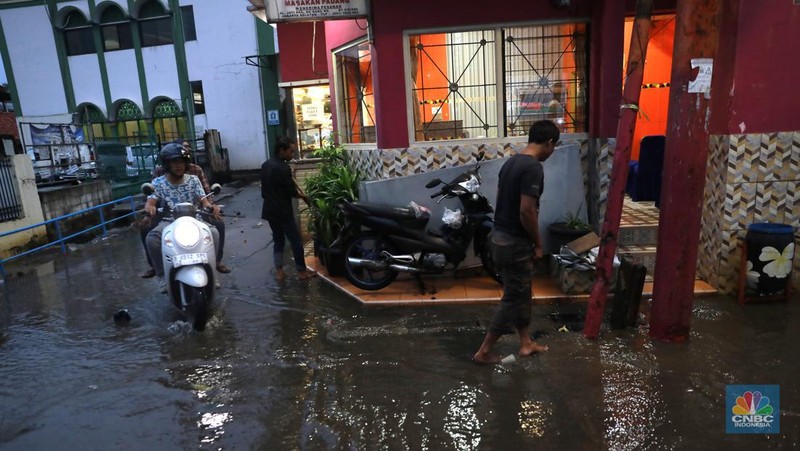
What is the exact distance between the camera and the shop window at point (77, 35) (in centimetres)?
2206

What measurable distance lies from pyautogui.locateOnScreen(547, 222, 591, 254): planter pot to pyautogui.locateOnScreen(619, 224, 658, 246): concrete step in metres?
0.73

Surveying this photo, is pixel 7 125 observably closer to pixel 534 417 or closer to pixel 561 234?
pixel 561 234

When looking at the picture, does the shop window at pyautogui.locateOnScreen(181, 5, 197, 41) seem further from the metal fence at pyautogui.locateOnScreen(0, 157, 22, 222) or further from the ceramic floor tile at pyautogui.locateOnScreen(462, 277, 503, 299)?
the ceramic floor tile at pyautogui.locateOnScreen(462, 277, 503, 299)

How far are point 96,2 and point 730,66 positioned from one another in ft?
80.2

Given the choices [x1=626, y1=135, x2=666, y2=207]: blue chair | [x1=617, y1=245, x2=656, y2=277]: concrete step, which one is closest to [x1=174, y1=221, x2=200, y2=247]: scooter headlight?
[x1=617, y1=245, x2=656, y2=277]: concrete step

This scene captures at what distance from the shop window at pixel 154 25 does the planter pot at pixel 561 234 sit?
20598mm

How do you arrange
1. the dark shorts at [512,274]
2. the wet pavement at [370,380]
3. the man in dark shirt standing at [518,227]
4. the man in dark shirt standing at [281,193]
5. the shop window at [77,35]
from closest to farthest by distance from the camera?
the wet pavement at [370,380], the man in dark shirt standing at [518,227], the dark shorts at [512,274], the man in dark shirt standing at [281,193], the shop window at [77,35]

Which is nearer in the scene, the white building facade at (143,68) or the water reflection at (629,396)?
the water reflection at (629,396)

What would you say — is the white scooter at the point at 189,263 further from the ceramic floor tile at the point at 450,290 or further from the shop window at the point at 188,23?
the shop window at the point at 188,23

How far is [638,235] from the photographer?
20.9 ft

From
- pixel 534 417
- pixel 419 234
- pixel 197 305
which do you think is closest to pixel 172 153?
pixel 197 305

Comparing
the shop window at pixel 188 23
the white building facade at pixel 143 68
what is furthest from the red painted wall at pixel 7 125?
the shop window at pixel 188 23

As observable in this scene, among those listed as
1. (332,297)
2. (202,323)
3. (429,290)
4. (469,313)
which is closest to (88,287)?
(202,323)

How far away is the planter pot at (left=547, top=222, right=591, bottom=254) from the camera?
19.3ft
